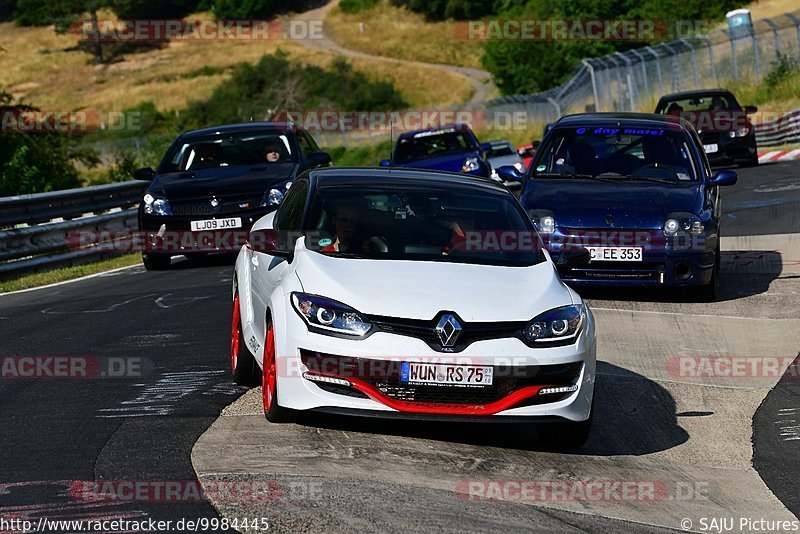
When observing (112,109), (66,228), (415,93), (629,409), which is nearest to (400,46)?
(415,93)

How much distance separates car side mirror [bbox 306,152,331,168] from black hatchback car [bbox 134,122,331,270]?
13 mm

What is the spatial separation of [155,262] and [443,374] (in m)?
10.7

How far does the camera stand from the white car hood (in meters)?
7.16

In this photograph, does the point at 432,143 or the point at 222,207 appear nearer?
the point at 222,207

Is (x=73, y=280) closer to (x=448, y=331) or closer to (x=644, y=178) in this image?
(x=644, y=178)

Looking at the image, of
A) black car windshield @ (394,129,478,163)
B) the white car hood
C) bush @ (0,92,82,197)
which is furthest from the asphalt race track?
bush @ (0,92,82,197)

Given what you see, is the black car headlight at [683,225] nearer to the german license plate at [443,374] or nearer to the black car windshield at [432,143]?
the german license plate at [443,374]

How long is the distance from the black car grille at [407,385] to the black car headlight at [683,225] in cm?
541

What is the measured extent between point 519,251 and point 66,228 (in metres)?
12.0

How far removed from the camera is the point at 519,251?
824cm

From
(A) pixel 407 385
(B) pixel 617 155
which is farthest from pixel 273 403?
(B) pixel 617 155

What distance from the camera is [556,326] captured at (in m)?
7.38

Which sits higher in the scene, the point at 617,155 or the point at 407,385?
the point at 407,385

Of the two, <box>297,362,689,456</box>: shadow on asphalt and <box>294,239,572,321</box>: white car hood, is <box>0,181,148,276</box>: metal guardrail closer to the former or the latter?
<box>297,362,689,456</box>: shadow on asphalt
